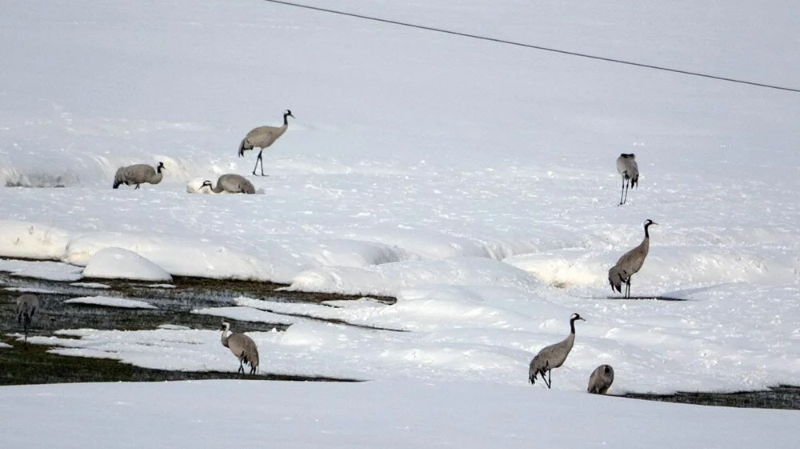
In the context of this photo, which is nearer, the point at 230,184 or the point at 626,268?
the point at 626,268

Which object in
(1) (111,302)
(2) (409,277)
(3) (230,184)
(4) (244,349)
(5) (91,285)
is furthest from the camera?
(3) (230,184)

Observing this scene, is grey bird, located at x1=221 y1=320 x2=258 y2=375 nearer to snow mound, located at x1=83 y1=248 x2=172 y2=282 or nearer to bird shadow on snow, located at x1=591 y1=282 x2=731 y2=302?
snow mound, located at x1=83 y1=248 x2=172 y2=282

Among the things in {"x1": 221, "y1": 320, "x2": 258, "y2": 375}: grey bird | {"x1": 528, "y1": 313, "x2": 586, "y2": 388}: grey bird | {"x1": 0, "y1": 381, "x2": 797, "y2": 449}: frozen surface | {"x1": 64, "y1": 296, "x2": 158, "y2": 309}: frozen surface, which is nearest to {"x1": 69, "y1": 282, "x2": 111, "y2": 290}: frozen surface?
{"x1": 64, "y1": 296, "x2": 158, "y2": 309}: frozen surface

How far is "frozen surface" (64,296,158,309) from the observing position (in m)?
19.1

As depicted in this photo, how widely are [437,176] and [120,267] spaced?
12.7m

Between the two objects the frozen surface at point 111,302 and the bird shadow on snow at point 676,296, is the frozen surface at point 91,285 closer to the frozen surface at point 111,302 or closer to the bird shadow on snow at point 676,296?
the frozen surface at point 111,302

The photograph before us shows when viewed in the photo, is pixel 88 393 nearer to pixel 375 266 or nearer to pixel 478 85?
pixel 375 266

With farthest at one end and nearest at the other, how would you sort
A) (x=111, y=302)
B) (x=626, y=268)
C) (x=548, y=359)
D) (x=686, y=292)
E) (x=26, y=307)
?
(x=686, y=292) < (x=626, y=268) < (x=111, y=302) < (x=26, y=307) < (x=548, y=359)

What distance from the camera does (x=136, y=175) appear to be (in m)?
28.9

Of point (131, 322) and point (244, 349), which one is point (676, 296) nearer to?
point (131, 322)

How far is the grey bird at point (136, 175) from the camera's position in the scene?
2894 cm

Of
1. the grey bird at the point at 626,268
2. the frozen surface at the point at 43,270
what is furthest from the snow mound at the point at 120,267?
the grey bird at the point at 626,268

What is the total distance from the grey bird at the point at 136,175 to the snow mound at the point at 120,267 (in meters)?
7.06

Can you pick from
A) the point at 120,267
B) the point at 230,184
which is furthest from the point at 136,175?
the point at 120,267
